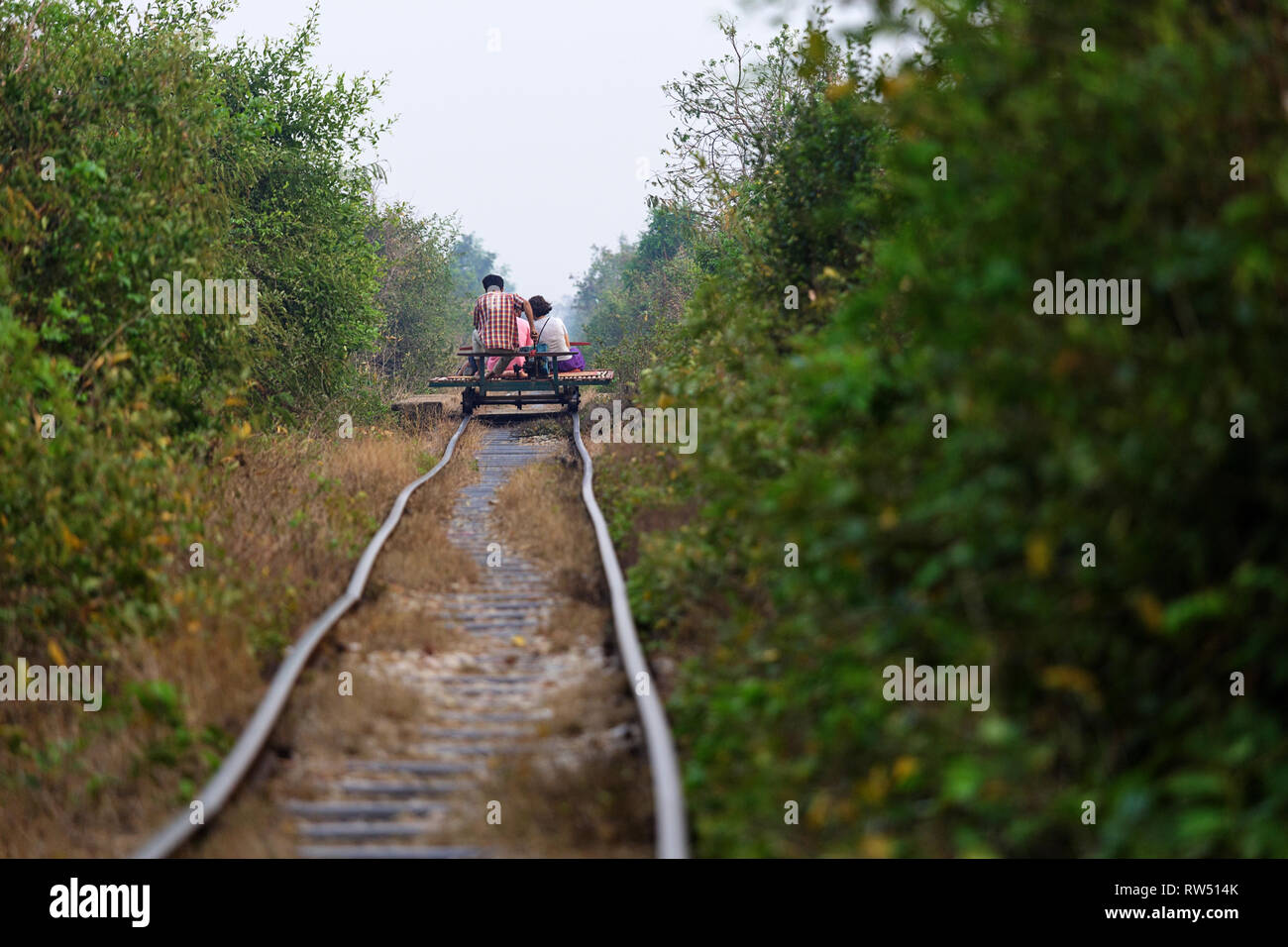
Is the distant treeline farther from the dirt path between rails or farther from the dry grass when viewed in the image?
the dirt path between rails

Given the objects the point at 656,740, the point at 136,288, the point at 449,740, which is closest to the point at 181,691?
the point at 449,740

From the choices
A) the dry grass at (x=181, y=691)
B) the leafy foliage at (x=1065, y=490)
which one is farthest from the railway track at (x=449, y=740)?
the leafy foliage at (x=1065, y=490)

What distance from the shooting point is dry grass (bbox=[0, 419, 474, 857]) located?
5.59 meters

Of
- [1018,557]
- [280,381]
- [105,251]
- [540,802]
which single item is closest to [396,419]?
[280,381]

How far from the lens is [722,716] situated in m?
5.36

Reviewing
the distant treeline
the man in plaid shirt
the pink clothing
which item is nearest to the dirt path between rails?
the distant treeline

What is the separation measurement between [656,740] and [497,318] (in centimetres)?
1626

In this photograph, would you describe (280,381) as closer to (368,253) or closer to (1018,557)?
(368,253)

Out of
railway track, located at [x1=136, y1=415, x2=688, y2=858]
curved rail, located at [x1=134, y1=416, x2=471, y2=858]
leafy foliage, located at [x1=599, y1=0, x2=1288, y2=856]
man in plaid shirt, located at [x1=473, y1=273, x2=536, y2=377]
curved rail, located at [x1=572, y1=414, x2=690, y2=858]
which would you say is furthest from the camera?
man in plaid shirt, located at [x1=473, y1=273, x2=536, y2=377]

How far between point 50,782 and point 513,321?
51.1 ft

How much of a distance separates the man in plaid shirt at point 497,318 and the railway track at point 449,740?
11787 mm

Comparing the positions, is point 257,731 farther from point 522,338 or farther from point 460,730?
point 522,338

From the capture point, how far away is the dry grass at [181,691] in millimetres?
5594

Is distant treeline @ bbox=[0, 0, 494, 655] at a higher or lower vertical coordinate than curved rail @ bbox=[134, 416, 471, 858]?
higher
